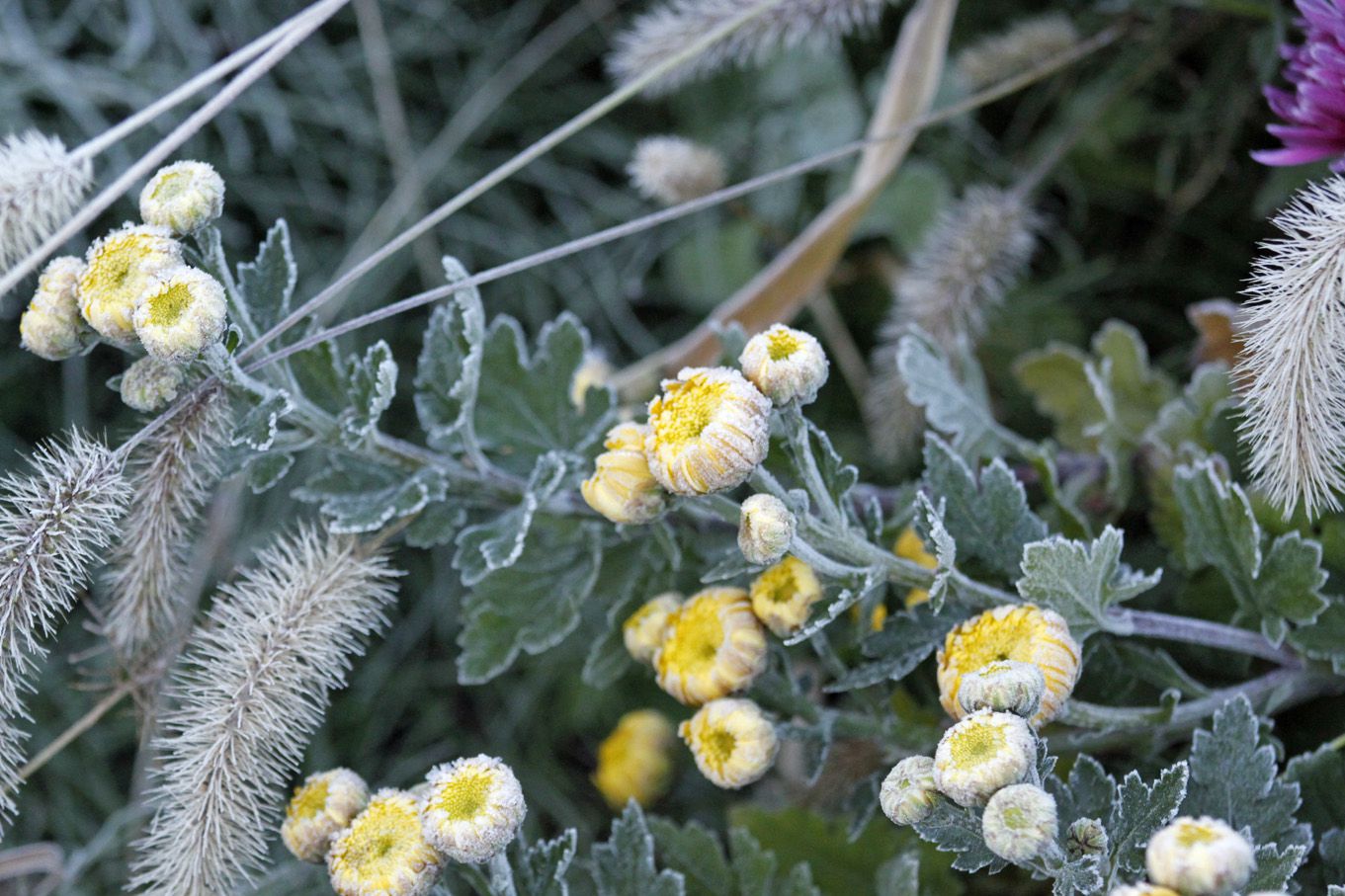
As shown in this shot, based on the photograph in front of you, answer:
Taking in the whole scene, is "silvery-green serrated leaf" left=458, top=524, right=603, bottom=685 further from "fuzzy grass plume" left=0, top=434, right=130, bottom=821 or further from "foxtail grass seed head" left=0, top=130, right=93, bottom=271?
"foxtail grass seed head" left=0, top=130, right=93, bottom=271

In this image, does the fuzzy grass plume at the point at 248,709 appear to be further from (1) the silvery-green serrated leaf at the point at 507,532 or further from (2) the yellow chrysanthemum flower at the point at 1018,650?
(2) the yellow chrysanthemum flower at the point at 1018,650

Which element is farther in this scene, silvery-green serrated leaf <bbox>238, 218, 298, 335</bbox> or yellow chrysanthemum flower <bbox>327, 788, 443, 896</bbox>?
silvery-green serrated leaf <bbox>238, 218, 298, 335</bbox>

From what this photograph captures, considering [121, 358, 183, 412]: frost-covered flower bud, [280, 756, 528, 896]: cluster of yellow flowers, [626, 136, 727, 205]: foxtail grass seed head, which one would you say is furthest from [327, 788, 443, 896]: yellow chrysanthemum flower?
[626, 136, 727, 205]: foxtail grass seed head

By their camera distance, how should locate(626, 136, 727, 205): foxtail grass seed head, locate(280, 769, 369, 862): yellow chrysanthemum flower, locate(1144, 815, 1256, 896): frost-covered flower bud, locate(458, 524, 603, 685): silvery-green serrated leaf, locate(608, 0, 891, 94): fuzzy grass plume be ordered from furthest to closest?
1. locate(626, 136, 727, 205): foxtail grass seed head
2. locate(608, 0, 891, 94): fuzzy grass plume
3. locate(458, 524, 603, 685): silvery-green serrated leaf
4. locate(280, 769, 369, 862): yellow chrysanthemum flower
5. locate(1144, 815, 1256, 896): frost-covered flower bud

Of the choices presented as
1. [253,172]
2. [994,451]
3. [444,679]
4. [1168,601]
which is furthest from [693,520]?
[253,172]

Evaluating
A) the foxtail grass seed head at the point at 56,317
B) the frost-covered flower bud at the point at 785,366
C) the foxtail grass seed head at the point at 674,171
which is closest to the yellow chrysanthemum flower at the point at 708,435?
the frost-covered flower bud at the point at 785,366

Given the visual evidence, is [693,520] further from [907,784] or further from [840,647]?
[907,784]

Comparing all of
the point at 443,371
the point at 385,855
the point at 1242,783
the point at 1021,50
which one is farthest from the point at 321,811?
the point at 1021,50
